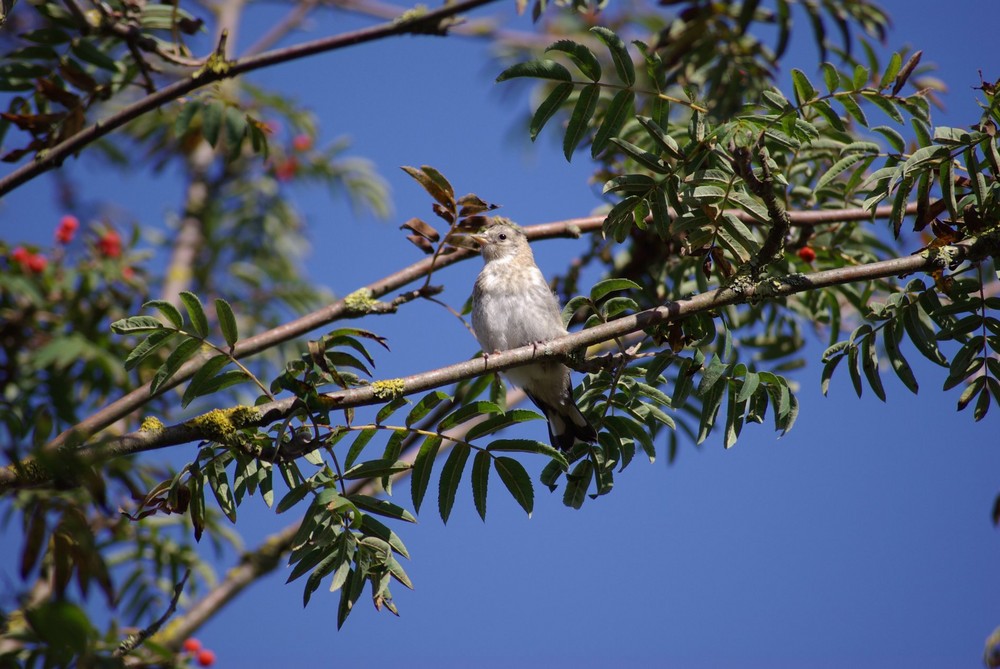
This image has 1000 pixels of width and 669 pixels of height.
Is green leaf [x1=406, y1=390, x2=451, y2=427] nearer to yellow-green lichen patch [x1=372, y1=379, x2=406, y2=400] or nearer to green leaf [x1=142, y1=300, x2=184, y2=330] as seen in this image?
yellow-green lichen patch [x1=372, y1=379, x2=406, y2=400]

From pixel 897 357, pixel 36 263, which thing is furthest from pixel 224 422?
pixel 36 263

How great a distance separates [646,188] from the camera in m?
3.27

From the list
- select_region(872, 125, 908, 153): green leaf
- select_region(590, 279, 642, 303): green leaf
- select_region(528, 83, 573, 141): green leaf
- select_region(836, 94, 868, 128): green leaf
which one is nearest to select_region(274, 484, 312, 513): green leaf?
select_region(590, 279, 642, 303): green leaf

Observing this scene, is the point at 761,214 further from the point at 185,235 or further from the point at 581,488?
the point at 185,235

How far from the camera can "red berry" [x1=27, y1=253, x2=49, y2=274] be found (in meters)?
5.68

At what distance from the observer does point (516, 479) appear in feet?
10.5

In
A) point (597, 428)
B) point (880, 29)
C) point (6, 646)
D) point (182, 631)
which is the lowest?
point (6, 646)

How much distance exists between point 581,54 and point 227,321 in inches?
64.6

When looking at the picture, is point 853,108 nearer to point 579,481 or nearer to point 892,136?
point 892,136

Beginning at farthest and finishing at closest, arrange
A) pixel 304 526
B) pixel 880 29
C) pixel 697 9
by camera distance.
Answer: pixel 880 29 < pixel 697 9 < pixel 304 526

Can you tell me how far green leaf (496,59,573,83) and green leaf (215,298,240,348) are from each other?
129cm

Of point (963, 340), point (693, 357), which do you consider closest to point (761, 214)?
point (693, 357)

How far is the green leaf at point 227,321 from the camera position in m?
3.08

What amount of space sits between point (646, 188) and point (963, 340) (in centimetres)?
135
